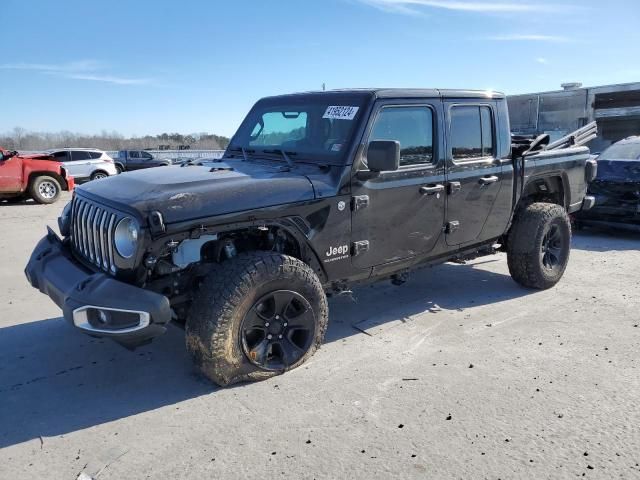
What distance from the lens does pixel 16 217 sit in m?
11.3

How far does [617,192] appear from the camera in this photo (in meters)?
8.36

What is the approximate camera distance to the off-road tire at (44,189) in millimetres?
13750

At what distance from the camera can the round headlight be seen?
3.07 meters

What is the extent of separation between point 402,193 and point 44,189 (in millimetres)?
12820

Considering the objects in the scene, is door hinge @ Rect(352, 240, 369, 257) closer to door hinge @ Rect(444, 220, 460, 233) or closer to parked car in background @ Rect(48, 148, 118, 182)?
door hinge @ Rect(444, 220, 460, 233)

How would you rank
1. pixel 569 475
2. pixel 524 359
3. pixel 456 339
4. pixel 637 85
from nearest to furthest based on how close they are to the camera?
1. pixel 569 475
2. pixel 524 359
3. pixel 456 339
4. pixel 637 85

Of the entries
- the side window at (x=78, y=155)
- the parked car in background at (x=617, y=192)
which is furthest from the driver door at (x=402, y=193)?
the side window at (x=78, y=155)

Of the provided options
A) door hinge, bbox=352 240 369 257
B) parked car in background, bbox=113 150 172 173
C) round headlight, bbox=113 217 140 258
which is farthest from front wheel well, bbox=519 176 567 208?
parked car in background, bbox=113 150 172 173

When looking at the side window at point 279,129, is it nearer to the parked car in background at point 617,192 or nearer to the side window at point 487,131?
the side window at point 487,131

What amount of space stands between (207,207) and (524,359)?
252 cm

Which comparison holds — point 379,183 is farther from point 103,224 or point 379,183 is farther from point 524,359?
point 103,224

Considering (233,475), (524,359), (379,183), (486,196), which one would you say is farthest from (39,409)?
(486,196)

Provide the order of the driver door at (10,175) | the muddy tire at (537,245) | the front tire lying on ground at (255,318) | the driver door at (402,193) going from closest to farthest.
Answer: the front tire lying on ground at (255,318) < the driver door at (402,193) < the muddy tire at (537,245) < the driver door at (10,175)

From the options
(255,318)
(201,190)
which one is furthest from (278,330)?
(201,190)
